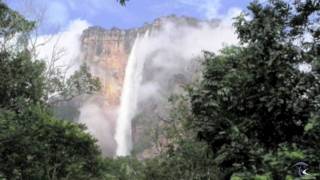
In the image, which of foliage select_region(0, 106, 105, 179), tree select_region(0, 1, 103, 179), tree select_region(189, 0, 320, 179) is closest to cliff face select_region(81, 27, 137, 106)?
tree select_region(0, 1, 103, 179)

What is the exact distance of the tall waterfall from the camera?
10375 cm

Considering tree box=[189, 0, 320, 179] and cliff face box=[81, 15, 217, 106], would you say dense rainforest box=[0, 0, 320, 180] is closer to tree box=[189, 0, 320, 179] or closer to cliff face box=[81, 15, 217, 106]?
tree box=[189, 0, 320, 179]

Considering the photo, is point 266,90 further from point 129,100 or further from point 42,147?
point 129,100

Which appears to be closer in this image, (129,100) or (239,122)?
(239,122)

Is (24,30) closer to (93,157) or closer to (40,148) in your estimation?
(93,157)

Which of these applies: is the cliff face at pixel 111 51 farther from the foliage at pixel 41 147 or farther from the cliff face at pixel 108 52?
the foliage at pixel 41 147

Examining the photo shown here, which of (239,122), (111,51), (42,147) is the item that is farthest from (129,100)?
(239,122)

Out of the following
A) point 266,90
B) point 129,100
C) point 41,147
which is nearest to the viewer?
point 266,90

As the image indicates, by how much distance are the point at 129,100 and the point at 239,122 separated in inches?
4078

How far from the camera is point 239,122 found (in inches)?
508

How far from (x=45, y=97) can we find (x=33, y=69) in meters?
2.23

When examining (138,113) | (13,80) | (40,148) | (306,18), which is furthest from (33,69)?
(138,113)

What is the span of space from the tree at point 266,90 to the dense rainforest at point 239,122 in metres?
0.02

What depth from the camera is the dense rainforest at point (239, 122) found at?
37.3ft
